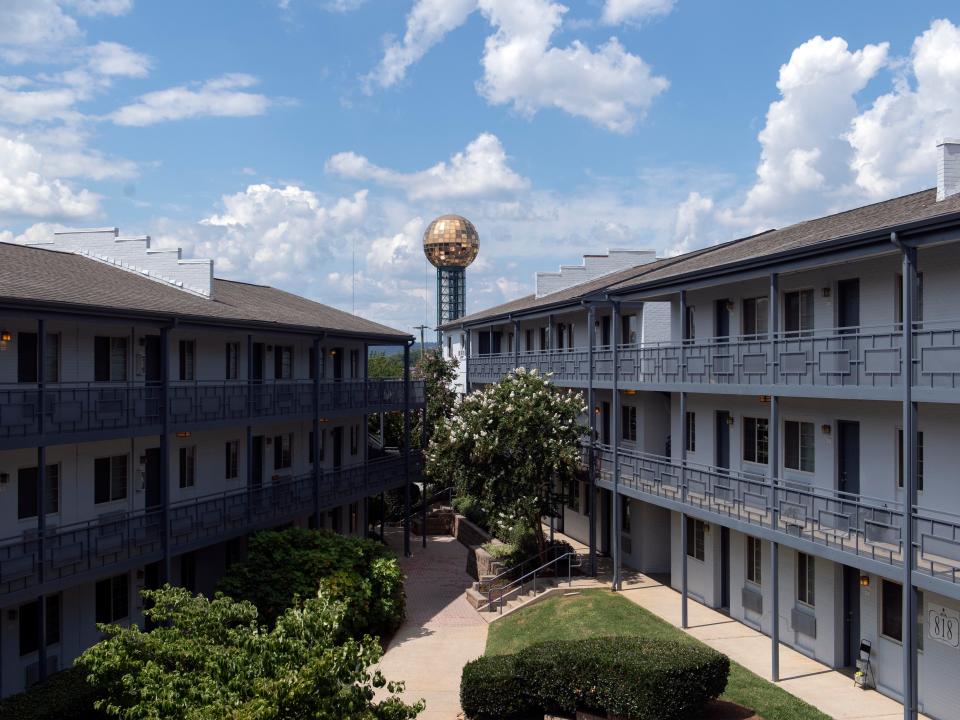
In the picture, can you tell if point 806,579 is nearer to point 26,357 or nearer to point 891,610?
point 891,610

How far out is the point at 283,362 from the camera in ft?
98.2

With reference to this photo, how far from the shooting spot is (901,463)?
56.0 ft

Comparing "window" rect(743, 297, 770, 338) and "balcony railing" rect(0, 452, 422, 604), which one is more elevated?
"window" rect(743, 297, 770, 338)

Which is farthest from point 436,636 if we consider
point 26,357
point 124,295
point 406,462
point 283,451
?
point 26,357

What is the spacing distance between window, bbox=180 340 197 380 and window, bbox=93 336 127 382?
2395 millimetres

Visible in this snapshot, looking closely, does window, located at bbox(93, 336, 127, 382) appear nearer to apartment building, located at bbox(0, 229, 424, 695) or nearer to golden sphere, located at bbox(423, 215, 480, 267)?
apartment building, located at bbox(0, 229, 424, 695)

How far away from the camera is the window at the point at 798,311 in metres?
20.1

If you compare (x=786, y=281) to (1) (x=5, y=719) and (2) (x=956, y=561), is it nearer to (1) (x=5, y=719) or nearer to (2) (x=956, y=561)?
(2) (x=956, y=561)

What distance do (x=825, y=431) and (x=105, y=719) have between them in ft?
52.2

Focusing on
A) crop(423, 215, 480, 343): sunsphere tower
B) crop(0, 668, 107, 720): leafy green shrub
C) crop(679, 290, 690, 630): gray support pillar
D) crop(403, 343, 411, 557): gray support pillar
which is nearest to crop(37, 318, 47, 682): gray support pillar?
crop(0, 668, 107, 720): leafy green shrub

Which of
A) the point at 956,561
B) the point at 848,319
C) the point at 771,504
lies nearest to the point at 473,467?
the point at 771,504

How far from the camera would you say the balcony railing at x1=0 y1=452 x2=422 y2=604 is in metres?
16.8

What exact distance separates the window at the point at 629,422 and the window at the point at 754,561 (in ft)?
24.6

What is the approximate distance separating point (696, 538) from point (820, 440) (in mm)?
6275
